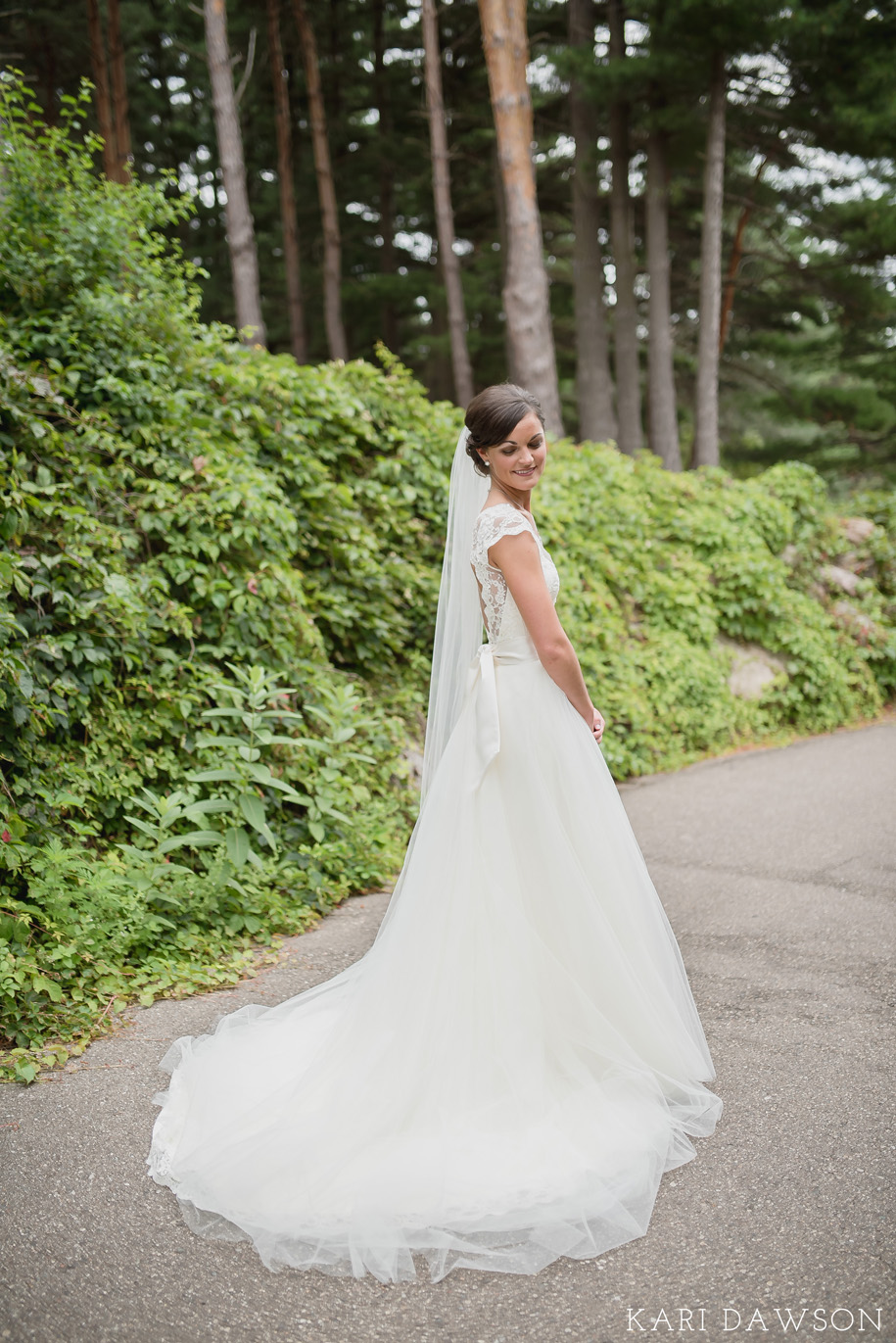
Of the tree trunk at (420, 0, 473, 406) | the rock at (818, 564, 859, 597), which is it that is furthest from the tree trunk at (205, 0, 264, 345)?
the rock at (818, 564, 859, 597)

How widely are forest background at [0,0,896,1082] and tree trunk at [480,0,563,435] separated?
43 mm

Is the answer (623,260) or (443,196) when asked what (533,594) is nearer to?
(623,260)

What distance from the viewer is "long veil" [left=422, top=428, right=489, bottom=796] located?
10.6 feet

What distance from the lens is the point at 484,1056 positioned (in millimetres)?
2707

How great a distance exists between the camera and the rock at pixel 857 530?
34.5 feet

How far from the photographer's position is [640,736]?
7359mm

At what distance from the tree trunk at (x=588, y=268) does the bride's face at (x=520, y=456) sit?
40.7ft

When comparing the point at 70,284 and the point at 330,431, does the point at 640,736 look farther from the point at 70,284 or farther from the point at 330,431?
the point at 70,284

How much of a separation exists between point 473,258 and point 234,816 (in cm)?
1895

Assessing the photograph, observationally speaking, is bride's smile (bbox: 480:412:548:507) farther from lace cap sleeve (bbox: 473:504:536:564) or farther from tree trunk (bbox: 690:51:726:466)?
tree trunk (bbox: 690:51:726:466)

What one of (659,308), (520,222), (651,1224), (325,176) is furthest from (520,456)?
(325,176)

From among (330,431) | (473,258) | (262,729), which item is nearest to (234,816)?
(262,729)

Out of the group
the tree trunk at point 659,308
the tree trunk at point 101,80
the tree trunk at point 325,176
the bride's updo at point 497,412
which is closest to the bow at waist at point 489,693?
the bride's updo at point 497,412

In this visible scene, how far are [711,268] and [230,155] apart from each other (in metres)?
6.94
